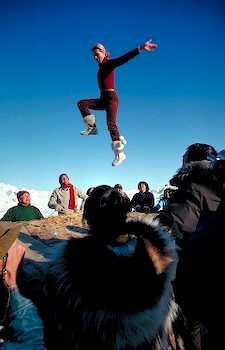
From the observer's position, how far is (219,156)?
→ 1.36m

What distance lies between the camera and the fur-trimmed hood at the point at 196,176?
8.89 feet

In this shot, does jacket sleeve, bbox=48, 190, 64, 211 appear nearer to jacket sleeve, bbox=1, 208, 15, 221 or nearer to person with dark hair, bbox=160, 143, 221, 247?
jacket sleeve, bbox=1, 208, 15, 221

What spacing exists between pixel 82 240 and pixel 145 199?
25.1 feet

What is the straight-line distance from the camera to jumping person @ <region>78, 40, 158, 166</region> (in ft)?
18.0

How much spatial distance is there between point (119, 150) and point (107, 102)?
0.99 metres

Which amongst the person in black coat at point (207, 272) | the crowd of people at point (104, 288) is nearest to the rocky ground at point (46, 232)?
the crowd of people at point (104, 288)

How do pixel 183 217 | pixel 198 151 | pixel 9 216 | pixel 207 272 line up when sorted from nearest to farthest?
pixel 207 272, pixel 183 217, pixel 198 151, pixel 9 216

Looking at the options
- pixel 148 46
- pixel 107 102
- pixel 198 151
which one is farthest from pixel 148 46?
pixel 198 151

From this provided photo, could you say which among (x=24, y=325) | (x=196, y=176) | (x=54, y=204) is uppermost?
(x=196, y=176)

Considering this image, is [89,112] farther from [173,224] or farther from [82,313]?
[82,313]

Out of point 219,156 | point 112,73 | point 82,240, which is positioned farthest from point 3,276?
point 112,73

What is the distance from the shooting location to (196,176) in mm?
2768

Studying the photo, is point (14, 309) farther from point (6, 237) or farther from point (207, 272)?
point (207, 272)

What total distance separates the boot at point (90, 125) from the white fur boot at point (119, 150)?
601mm
